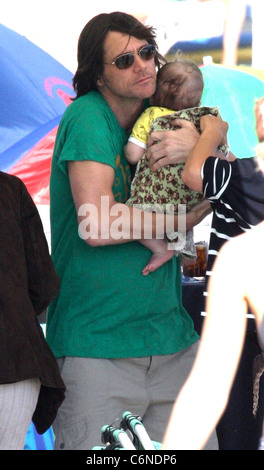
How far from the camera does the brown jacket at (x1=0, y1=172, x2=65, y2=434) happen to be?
1892 mm

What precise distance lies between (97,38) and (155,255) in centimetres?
69

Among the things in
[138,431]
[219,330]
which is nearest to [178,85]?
[219,330]

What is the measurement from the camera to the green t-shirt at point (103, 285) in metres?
2.12

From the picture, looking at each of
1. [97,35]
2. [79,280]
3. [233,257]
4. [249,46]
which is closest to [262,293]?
[233,257]

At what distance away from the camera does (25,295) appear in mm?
1960

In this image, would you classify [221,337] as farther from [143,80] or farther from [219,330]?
[143,80]

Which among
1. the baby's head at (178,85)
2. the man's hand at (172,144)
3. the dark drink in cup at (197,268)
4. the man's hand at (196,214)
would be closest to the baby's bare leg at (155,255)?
the man's hand at (196,214)

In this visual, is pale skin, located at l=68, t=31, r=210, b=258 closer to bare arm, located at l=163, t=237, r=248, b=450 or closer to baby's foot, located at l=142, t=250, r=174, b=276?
baby's foot, located at l=142, t=250, r=174, b=276

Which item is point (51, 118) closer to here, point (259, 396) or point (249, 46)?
point (249, 46)

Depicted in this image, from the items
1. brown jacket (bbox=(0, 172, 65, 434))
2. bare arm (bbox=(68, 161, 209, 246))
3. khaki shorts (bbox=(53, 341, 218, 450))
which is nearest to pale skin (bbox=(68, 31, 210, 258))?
bare arm (bbox=(68, 161, 209, 246))

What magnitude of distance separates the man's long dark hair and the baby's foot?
56 centimetres

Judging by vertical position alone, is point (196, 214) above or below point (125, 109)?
below

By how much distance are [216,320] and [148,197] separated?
1.53ft

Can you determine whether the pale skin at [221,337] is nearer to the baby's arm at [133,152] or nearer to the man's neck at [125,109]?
the baby's arm at [133,152]
